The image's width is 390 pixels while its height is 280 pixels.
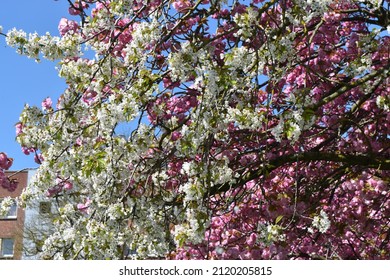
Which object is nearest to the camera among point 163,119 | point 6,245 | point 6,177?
point 163,119

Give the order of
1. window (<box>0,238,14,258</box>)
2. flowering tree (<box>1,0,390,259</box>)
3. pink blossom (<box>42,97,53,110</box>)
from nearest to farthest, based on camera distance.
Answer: flowering tree (<box>1,0,390,259</box>) → pink blossom (<box>42,97,53,110</box>) → window (<box>0,238,14,258</box>)

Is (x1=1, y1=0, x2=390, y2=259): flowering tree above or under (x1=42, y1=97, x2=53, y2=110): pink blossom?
under

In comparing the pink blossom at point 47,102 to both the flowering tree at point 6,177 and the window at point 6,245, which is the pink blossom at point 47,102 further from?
the window at point 6,245

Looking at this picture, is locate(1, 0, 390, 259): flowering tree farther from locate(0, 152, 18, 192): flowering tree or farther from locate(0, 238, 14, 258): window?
locate(0, 238, 14, 258): window

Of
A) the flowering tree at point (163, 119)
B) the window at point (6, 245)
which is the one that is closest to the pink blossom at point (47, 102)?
the flowering tree at point (163, 119)

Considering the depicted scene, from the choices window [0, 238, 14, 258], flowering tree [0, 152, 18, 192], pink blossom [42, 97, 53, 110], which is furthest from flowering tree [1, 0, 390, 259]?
window [0, 238, 14, 258]

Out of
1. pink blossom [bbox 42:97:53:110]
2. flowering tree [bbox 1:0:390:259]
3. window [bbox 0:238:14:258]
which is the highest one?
window [bbox 0:238:14:258]

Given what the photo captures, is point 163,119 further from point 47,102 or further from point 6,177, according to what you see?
point 6,177

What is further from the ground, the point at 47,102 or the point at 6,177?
the point at 47,102

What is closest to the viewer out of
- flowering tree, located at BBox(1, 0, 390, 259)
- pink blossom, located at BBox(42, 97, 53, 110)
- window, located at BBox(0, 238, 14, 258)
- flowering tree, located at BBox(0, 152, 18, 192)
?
flowering tree, located at BBox(1, 0, 390, 259)

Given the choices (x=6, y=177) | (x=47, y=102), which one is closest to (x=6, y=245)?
(x=6, y=177)

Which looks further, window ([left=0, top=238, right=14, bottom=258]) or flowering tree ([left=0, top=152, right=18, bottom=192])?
window ([left=0, top=238, right=14, bottom=258])

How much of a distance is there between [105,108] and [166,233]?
1.15 metres

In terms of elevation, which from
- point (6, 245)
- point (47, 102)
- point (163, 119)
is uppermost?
point (6, 245)
